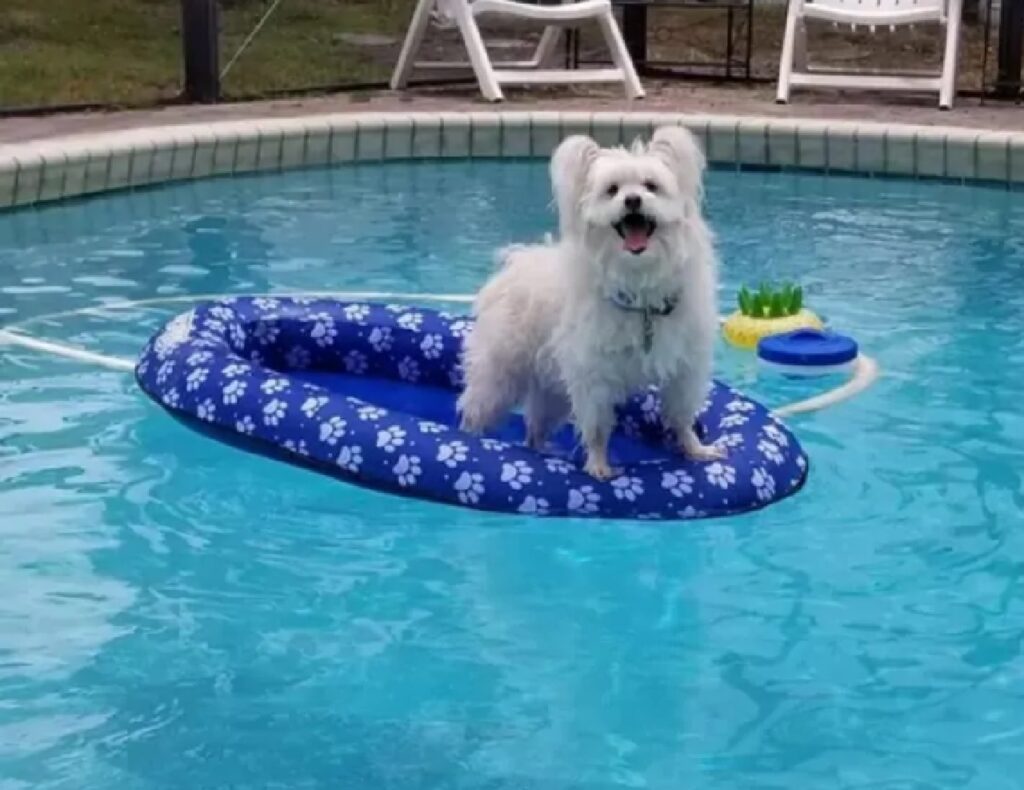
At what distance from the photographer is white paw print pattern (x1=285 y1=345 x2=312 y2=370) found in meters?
6.18

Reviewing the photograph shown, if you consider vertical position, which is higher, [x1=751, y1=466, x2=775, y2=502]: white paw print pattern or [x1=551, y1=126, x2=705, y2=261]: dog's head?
[x1=551, y1=126, x2=705, y2=261]: dog's head

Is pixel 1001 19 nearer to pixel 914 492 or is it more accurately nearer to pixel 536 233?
pixel 536 233

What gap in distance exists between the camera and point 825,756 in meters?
3.68

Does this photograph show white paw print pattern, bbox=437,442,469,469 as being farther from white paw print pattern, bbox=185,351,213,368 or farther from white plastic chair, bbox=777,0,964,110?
white plastic chair, bbox=777,0,964,110

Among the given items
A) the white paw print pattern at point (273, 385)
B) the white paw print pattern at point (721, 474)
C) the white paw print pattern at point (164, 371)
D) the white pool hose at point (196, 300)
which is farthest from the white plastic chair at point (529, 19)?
the white paw print pattern at point (721, 474)

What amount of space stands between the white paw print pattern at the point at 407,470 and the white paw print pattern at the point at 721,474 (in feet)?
2.61

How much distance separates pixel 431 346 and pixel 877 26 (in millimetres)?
6165

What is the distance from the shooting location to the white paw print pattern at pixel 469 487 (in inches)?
197

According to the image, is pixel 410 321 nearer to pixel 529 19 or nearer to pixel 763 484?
pixel 763 484

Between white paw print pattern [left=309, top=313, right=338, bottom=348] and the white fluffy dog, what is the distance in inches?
33.6

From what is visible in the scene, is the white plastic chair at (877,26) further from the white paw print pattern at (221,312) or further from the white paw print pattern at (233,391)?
the white paw print pattern at (233,391)

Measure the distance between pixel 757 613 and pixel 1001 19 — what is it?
8.15 meters

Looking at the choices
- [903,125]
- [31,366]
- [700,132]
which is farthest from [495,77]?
[31,366]

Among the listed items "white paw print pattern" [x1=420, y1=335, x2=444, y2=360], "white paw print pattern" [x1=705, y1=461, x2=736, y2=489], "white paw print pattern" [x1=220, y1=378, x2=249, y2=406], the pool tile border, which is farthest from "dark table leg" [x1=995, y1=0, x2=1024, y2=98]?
"white paw print pattern" [x1=220, y1=378, x2=249, y2=406]
